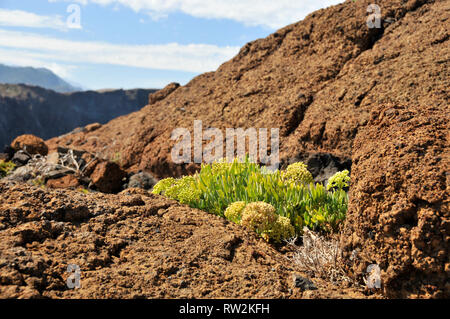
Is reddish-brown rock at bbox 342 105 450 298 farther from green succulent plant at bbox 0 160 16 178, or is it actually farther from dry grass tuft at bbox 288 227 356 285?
green succulent plant at bbox 0 160 16 178

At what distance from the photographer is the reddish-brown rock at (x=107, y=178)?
7.28 meters

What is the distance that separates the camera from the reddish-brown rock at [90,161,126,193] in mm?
7277

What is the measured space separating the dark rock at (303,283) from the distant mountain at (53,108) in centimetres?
5812

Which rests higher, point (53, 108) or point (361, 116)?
point (53, 108)

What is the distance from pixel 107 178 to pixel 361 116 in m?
4.65

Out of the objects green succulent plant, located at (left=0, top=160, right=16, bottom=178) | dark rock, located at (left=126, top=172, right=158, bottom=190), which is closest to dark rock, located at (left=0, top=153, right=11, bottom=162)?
green succulent plant, located at (left=0, top=160, right=16, bottom=178)

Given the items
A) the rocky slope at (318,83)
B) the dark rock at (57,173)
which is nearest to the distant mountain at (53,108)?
the dark rock at (57,173)

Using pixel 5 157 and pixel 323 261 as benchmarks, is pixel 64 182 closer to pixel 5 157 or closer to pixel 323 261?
pixel 5 157

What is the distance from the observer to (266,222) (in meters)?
3.45

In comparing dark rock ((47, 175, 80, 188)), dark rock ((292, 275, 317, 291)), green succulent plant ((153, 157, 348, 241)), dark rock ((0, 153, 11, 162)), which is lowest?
dark rock ((47, 175, 80, 188))

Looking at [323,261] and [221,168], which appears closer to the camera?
[323,261]

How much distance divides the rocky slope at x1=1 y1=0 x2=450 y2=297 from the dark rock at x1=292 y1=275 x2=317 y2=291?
0.18 m

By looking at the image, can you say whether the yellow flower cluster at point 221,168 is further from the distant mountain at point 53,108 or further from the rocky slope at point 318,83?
the distant mountain at point 53,108

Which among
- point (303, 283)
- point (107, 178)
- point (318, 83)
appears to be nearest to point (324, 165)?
point (318, 83)
